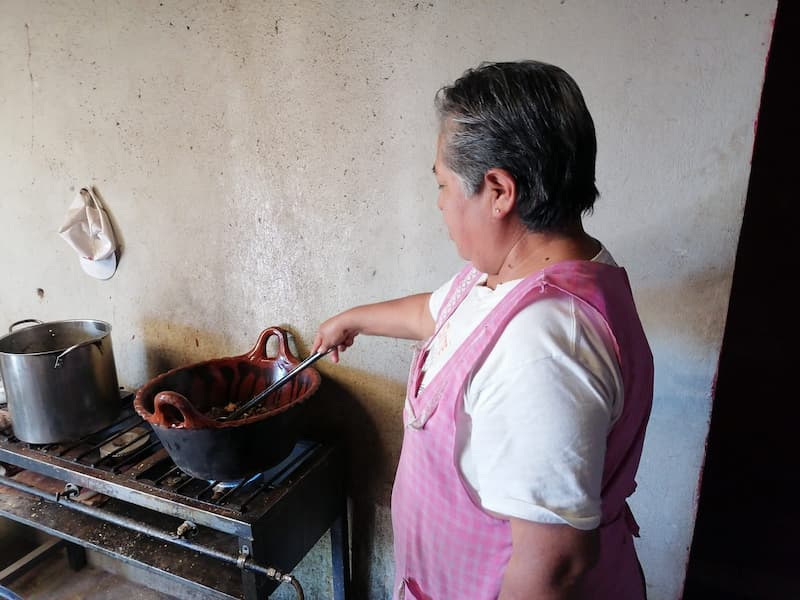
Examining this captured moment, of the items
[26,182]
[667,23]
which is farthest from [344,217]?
[26,182]

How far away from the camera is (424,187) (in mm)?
1123

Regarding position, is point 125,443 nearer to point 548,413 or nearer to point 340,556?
point 340,556

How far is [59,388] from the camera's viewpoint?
1210mm

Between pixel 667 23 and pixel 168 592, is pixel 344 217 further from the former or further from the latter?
pixel 168 592

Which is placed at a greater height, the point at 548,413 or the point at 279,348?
the point at 548,413

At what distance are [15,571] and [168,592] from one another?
1.79ft

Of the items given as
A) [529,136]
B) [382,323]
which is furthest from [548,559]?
[382,323]

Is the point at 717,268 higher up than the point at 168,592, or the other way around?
the point at 717,268

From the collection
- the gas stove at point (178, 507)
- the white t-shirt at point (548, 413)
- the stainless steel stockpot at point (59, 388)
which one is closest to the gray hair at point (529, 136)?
the white t-shirt at point (548, 413)

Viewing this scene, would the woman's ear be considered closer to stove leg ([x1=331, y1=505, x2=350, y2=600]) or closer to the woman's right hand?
the woman's right hand

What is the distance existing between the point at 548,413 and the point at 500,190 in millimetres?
276

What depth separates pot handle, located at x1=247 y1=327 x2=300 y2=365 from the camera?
1298 mm

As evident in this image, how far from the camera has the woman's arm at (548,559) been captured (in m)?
0.54

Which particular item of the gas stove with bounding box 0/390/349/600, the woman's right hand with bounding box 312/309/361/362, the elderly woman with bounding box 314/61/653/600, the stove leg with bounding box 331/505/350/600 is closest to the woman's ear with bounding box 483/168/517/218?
the elderly woman with bounding box 314/61/653/600
